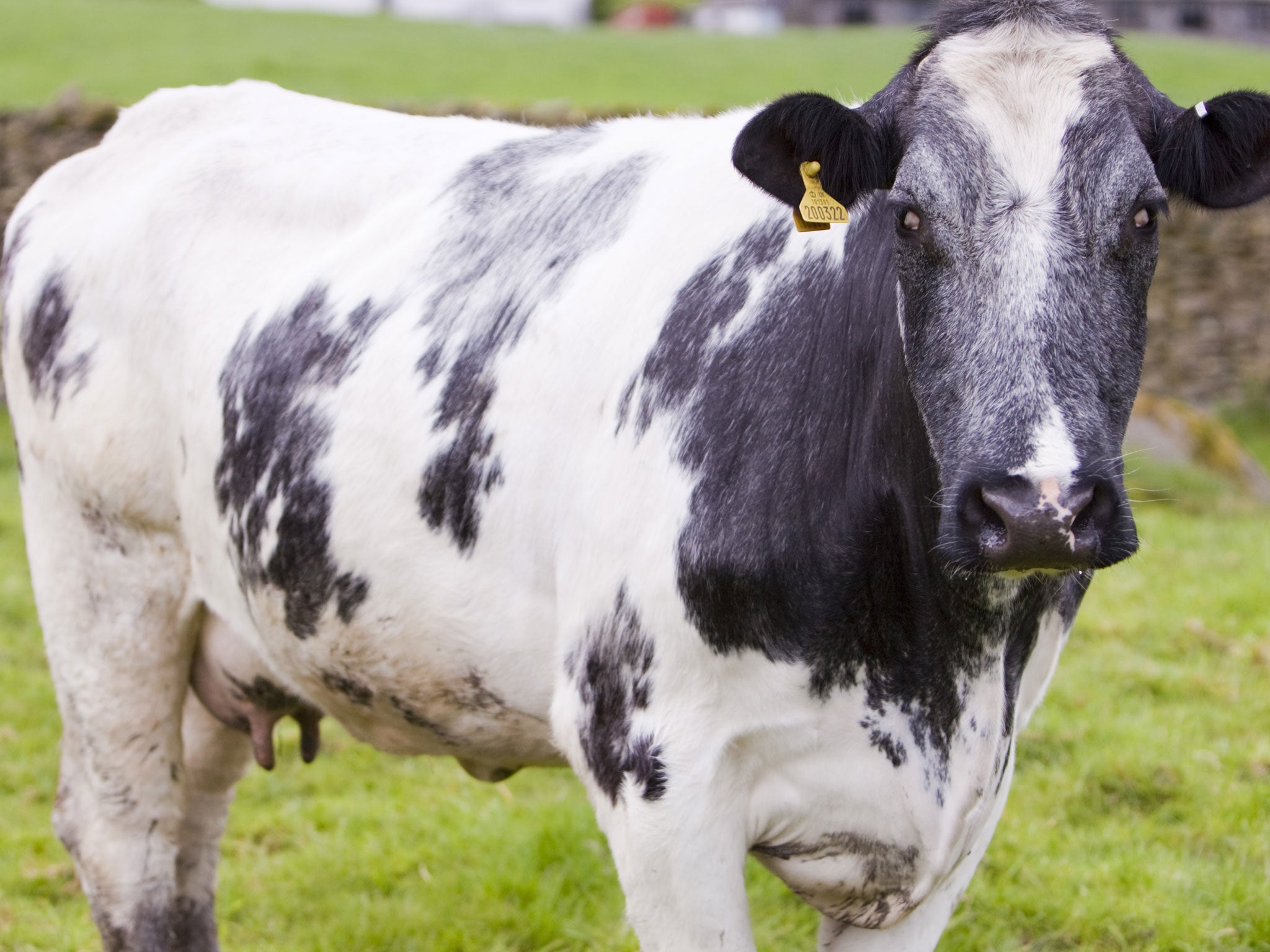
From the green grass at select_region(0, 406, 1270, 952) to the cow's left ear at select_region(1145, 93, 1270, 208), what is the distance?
6.93ft

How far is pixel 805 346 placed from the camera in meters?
2.48

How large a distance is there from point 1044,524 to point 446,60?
986 inches

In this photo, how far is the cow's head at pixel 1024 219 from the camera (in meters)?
1.98

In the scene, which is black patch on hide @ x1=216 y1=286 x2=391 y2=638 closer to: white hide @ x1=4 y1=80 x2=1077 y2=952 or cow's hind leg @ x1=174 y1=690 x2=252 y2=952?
white hide @ x1=4 y1=80 x2=1077 y2=952

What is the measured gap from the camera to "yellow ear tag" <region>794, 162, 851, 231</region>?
2.35m

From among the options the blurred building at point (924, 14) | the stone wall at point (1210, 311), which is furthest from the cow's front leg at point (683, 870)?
the blurred building at point (924, 14)

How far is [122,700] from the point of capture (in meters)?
3.53

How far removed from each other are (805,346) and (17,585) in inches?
217

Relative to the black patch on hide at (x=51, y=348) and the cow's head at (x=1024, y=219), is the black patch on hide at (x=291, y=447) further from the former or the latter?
the cow's head at (x=1024, y=219)

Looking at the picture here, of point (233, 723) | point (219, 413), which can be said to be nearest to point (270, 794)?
point (233, 723)

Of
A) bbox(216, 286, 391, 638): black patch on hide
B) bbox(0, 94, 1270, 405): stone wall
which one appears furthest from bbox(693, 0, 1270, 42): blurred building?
bbox(216, 286, 391, 638): black patch on hide

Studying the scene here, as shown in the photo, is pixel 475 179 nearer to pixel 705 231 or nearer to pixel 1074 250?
pixel 705 231

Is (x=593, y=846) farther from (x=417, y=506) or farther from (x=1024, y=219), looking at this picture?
(x=1024, y=219)

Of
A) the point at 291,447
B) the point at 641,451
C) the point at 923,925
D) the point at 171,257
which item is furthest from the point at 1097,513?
the point at 171,257
